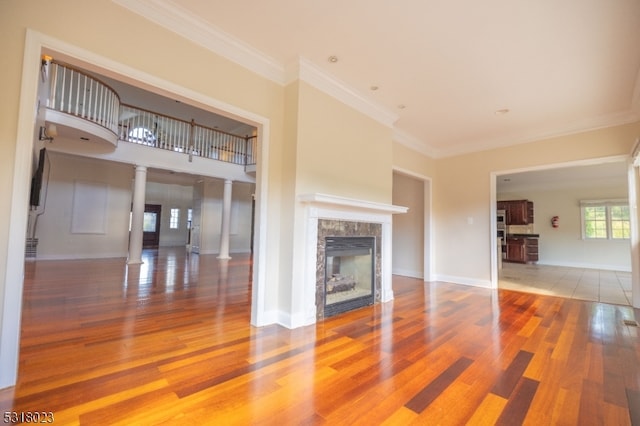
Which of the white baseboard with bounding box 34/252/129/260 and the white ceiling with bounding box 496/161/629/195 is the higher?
the white ceiling with bounding box 496/161/629/195

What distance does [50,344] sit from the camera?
228 cm

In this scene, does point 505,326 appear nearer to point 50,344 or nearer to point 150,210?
point 50,344

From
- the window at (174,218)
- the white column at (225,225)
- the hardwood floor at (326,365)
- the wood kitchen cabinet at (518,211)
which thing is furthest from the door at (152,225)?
the wood kitchen cabinet at (518,211)

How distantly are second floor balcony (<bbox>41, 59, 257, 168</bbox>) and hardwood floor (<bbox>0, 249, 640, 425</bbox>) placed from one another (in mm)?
2386

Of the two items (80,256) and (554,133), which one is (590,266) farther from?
(80,256)

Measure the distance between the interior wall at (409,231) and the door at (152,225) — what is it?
11.2 m

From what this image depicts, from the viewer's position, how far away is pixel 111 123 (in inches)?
252

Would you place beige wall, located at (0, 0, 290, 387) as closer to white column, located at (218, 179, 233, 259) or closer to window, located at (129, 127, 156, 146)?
white column, located at (218, 179, 233, 259)

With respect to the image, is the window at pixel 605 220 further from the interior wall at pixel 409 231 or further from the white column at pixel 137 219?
the white column at pixel 137 219

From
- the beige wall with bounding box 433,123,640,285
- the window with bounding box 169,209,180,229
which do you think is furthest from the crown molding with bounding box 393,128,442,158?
the window with bounding box 169,209,180,229

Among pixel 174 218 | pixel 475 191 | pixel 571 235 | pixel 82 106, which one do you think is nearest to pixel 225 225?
pixel 82 106

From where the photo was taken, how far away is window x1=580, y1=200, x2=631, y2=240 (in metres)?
8.05

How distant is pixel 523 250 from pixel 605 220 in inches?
87.0

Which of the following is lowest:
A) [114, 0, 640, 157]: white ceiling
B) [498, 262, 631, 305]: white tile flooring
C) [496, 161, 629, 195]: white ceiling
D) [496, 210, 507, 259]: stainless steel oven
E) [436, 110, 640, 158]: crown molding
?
[498, 262, 631, 305]: white tile flooring
